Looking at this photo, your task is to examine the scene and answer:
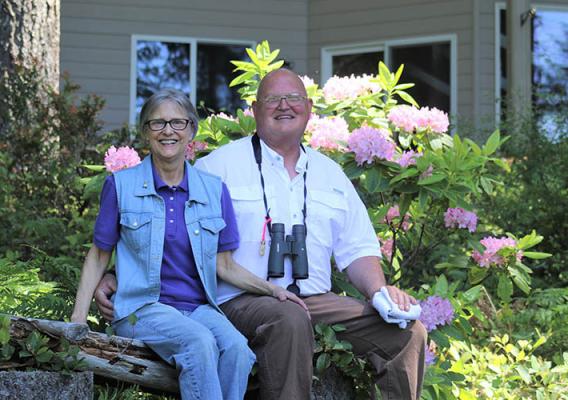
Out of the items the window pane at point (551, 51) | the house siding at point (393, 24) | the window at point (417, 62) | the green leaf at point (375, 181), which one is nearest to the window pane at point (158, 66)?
the house siding at point (393, 24)

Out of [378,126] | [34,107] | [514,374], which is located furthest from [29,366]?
[34,107]

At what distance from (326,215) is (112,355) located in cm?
120

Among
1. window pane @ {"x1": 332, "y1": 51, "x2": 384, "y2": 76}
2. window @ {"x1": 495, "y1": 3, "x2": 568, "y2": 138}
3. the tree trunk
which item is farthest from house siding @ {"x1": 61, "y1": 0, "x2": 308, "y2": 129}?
the tree trunk

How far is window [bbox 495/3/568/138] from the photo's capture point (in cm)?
1092

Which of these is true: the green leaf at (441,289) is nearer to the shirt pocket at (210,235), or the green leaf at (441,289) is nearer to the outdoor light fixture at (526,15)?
the shirt pocket at (210,235)

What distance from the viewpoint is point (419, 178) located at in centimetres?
445

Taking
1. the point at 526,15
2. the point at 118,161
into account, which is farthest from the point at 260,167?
the point at 526,15

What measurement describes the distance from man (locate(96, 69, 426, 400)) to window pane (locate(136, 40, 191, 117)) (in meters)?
7.45

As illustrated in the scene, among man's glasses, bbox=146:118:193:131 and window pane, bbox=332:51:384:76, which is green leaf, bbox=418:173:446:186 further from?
window pane, bbox=332:51:384:76

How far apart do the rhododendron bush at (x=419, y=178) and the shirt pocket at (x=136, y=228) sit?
1.10m

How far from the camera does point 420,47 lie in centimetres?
1131

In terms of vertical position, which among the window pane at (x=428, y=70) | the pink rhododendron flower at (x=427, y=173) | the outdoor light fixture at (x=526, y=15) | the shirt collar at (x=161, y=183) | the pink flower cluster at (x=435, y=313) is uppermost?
the outdoor light fixture at (x=526, y=15)

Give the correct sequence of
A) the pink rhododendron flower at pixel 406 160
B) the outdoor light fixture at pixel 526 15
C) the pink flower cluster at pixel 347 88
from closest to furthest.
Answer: the pink rhododendron flower at pixel 406 160, the pink flower cluster at pixel 347 88, the outdoor light fixture at pixel 526 15

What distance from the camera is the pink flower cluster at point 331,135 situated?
4715 mm
